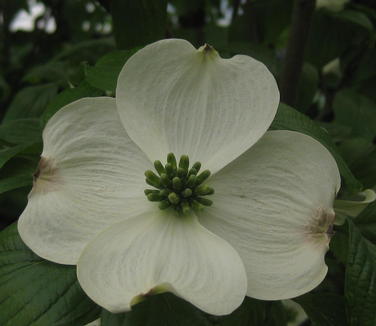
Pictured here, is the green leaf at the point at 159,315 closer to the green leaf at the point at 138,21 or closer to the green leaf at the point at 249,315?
the green leaf at the point at 249,315

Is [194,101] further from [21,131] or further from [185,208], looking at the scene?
[21,131]

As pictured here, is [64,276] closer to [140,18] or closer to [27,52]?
[140,18]

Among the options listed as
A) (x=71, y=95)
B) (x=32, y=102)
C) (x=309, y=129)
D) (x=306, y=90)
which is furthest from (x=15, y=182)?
(x=306, y=90)

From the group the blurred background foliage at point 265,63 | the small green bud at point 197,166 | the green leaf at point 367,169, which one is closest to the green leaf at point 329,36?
the blurred background foliage at point 265,63

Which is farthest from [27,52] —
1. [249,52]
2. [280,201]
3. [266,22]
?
[280,201]

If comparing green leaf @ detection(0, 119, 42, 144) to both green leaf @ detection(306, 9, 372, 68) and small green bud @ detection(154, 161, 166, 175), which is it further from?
green leaf @ detection(306, 9, 372, 68)
